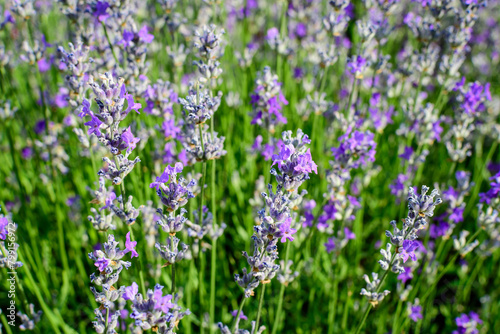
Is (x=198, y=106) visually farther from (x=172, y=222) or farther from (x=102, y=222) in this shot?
(x=102, y=222)

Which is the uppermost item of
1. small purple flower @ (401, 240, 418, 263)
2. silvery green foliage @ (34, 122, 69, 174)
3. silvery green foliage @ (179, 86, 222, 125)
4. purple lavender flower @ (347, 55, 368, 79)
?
purple lavender flower @ (347, 55, 368, 79)

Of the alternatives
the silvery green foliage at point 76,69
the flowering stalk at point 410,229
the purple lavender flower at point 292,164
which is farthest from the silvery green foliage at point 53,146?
the flowering stalk at point 410,229

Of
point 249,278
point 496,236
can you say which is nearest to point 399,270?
point 249,278

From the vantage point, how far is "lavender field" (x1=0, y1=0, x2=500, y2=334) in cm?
165

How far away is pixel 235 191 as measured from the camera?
3.37 m

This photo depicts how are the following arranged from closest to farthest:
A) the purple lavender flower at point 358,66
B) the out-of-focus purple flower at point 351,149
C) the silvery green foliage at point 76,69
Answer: the silvery green foliage at point 76,69, the out-of-focus purple flower at point 351,149, the purple lavender flower at point 358,66

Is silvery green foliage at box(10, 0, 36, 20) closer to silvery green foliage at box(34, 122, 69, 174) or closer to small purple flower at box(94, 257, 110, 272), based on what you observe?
silvery green foliage at box(34, 122, 69, 174)

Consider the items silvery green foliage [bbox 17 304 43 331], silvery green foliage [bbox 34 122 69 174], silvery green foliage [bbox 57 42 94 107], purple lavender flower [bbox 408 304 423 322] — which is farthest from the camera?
silvery green foliage [bbox 34 122 69 174]

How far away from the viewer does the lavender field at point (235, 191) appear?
1.65 metres

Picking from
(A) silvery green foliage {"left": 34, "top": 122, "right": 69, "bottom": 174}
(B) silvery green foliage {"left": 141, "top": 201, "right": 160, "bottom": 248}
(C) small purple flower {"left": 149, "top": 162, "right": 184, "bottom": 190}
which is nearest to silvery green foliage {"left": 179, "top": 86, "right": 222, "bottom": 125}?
(C) small purple flower {"left": 149, "top": 162, "right": 184, "bottom": 190}

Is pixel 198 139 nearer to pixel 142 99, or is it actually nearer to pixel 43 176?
pixel 142 99

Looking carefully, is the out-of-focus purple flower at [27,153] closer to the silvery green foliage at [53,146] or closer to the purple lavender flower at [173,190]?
the silvery green foliage at [53,146]

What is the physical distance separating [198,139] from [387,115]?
207 cm

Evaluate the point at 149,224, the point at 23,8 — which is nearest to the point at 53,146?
the point at 23,8
